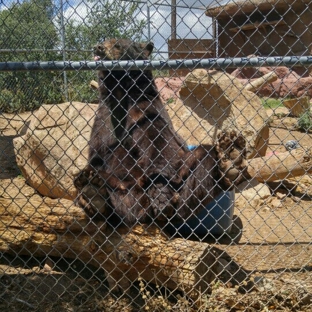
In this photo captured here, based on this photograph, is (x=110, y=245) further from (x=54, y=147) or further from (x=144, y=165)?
(x=54, y=147)

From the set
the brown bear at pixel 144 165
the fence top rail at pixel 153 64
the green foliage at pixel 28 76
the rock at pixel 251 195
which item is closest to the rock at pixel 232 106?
the rock at pixel 251 195

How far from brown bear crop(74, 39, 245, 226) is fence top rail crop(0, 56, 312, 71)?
0.66 metres

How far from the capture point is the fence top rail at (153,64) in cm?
297

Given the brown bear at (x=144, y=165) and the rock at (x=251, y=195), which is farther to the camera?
the rock at (x=251, y=195)

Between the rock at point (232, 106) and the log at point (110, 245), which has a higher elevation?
the rock at point (232, 106)

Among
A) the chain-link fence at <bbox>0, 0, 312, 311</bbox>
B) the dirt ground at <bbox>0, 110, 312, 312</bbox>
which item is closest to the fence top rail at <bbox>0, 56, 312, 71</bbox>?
the chain-link fence at <bbox>0, 0, 312, 311</bbox>

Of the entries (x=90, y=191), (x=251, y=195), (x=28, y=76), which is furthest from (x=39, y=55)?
(x=90, y=191)

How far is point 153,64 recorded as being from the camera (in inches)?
121

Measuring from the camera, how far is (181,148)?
4766 mm

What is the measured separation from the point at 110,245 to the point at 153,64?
159 cm

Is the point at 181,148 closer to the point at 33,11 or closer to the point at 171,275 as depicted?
the point at 171,275

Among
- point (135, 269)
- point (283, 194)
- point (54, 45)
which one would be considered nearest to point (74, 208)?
point (135, 269)

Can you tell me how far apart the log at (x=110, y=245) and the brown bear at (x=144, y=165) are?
0.56 ft

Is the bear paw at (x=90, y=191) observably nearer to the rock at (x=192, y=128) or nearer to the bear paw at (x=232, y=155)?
the bear paw at (x=232, y=155)
